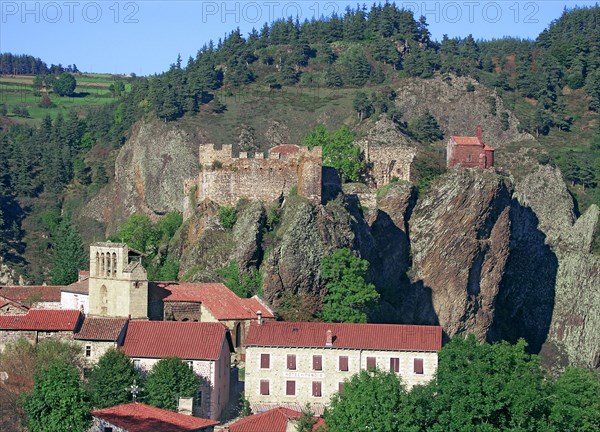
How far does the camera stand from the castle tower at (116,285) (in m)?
86.3

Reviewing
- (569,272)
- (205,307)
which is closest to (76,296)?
(205,307)

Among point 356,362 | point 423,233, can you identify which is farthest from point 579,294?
point 356,362

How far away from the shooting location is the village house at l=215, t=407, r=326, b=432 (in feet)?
238

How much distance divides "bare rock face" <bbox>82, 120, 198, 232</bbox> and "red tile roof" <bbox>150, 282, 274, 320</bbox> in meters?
51.6

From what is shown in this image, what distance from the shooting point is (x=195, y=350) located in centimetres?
7925

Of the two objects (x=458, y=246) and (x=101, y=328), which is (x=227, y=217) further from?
(x=101, y=328)

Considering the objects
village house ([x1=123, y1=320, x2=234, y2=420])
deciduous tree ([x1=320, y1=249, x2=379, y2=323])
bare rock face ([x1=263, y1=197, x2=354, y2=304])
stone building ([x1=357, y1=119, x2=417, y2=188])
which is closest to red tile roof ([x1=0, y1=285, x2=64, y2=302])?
bare rock face ([x1=263, y1=197, x2=354, y2=304])

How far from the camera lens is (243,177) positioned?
10600cm

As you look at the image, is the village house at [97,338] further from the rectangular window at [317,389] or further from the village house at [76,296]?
the rectangular window at [317,389]

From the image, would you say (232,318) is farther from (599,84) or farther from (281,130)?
(599,84)

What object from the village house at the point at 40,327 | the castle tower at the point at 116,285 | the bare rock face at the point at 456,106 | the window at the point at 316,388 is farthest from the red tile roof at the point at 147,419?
the bare rock face at the point at 456,106

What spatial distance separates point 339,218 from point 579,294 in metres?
43.1

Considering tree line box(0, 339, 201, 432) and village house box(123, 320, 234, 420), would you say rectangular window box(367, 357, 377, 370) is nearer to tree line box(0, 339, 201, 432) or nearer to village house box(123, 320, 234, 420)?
village house box(123, 320, 234, 420)

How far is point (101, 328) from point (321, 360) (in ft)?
37.7
